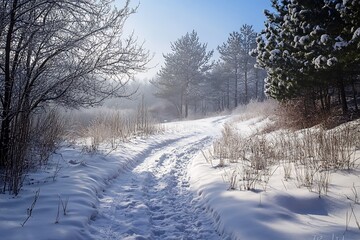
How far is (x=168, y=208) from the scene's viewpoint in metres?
4.33

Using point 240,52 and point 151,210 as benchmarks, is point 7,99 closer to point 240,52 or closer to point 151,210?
point 151,210

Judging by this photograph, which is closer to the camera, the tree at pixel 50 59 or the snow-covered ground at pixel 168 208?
the snow-covered ground at pixel 168 208

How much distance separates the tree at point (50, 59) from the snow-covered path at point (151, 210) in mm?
1658

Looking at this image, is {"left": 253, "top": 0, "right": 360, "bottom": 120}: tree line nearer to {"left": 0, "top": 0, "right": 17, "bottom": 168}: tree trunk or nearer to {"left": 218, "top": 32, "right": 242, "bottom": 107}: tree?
{"left": 0, "top": 0, "right": 17, "bottom": 168}: tree trunk

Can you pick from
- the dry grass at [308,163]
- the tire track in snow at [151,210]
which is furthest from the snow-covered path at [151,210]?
the dry grass at [308,163]

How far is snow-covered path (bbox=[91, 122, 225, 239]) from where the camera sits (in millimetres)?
3434

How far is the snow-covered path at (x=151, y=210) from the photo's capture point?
3.43m

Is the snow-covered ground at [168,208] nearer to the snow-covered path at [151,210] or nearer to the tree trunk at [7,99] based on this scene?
the snow-covered path at [151,210]

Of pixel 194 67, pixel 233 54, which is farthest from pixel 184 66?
pixel 233 54

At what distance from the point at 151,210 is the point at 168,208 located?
272 mm

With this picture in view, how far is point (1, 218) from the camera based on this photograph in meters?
3.24

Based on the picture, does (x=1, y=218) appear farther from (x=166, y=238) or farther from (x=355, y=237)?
(x=355, y=237)

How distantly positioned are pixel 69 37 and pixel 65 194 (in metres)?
3.08

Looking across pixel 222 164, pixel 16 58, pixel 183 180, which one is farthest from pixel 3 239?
pixel 222 164
